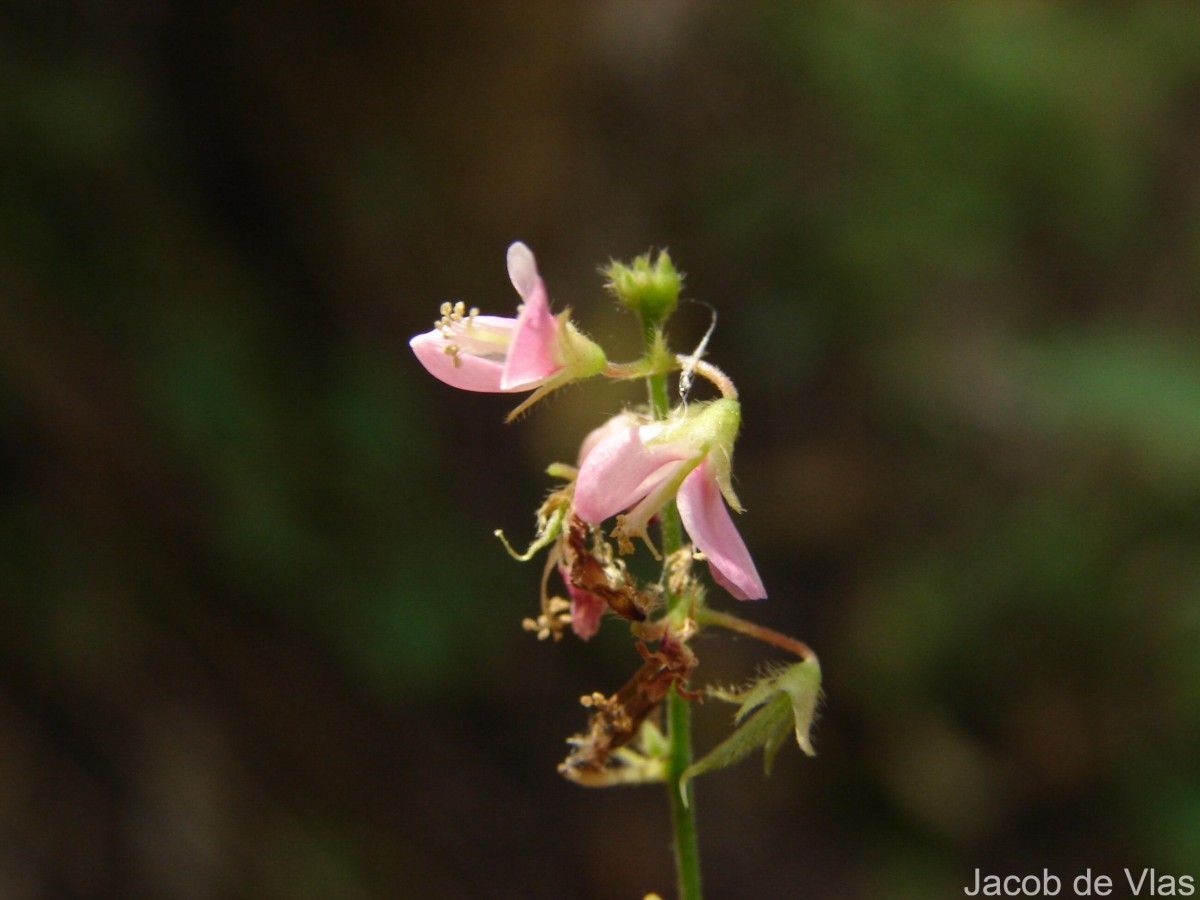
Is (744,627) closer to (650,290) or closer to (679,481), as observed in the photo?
(679,481)

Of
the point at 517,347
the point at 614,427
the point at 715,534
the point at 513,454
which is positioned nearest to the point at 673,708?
the point at 715,534

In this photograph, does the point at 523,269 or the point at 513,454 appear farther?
the point at 513,454

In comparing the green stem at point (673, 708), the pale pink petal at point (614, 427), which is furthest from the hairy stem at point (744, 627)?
the pale pink petal at point (614, 427)

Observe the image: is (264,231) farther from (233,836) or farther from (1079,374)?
(1079,374)

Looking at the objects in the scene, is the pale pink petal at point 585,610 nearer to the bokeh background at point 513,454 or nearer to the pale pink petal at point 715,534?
the pale pink petal at point 715,534

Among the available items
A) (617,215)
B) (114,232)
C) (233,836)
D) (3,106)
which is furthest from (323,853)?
(617,215)

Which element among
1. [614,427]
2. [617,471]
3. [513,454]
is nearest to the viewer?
[617,471]

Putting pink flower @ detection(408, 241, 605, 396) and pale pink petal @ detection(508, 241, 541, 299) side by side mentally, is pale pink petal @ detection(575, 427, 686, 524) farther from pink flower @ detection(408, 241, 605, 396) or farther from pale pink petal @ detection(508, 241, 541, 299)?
pale pink petal @ detection(508, 241, 541, 299)
